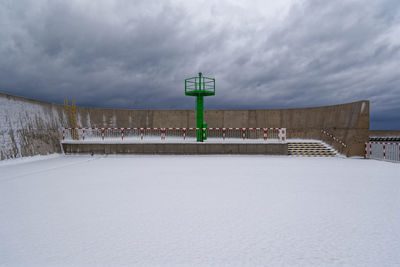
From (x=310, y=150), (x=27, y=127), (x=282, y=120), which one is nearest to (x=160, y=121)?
(x=282, y=120)

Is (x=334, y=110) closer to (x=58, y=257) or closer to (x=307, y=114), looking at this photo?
(x=307, y=114)

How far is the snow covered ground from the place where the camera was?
2.99 metres

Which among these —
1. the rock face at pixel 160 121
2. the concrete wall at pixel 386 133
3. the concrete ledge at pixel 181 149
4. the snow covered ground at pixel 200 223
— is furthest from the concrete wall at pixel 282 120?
the concrete wall at pixel 386 133

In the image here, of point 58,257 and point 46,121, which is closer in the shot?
point 58,257

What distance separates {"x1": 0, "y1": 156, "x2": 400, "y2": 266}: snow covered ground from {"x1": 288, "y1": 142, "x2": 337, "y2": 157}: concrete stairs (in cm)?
796

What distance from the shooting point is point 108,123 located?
2367 cm

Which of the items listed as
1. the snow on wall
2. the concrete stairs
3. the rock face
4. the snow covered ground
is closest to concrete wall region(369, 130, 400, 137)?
the rock face

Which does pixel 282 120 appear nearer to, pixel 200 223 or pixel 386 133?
pixel 200 223

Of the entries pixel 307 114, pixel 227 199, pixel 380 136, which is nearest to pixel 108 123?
pixel 307 114

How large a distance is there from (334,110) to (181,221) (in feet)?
58.6

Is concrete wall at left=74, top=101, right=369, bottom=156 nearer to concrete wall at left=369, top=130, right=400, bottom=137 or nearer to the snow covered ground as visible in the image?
the snow covered ground

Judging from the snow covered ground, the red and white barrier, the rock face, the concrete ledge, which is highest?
the rock face

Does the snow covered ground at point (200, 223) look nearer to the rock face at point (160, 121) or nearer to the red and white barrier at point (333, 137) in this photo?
the rock face at point (160, 121)

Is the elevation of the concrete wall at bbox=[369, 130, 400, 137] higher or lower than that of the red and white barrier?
lower
